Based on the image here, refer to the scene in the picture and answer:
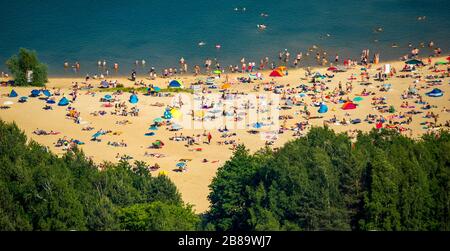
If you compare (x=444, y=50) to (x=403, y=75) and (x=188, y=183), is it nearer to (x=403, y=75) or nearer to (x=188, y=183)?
(x=403, y=75)

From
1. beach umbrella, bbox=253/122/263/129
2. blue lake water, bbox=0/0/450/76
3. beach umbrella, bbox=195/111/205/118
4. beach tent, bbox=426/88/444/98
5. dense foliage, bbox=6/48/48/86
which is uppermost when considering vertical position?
blue lake water, bbox=0/0/450/76

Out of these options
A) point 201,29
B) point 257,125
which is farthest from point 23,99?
point 201,29

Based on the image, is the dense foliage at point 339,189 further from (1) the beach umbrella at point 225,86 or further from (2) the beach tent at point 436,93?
(1) the beach umbrella at point 225,86

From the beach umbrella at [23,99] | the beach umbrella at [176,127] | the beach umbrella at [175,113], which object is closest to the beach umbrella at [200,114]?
the beach umbrella at [175,113]

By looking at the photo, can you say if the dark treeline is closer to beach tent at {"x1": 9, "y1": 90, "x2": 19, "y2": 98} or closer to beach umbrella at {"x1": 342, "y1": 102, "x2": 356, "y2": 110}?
beach umbrella at {"x1": 342, "y1": 102, "x2": 356, "y2": 110}

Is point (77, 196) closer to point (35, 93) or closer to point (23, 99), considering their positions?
point (23, 99)

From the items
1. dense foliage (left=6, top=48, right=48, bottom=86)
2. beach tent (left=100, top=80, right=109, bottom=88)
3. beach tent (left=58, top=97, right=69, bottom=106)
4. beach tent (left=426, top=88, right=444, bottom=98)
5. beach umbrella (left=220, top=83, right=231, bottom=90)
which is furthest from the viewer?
beach tent (left=100, top=80, right=109, bottom=88)

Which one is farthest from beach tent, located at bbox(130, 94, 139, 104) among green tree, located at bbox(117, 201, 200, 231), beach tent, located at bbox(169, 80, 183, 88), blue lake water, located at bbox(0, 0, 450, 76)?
green tree, located at bbox(117, 201, 200, 231)

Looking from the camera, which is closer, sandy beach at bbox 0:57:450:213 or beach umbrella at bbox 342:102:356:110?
sandy beach at bbox 0:57:450:213
